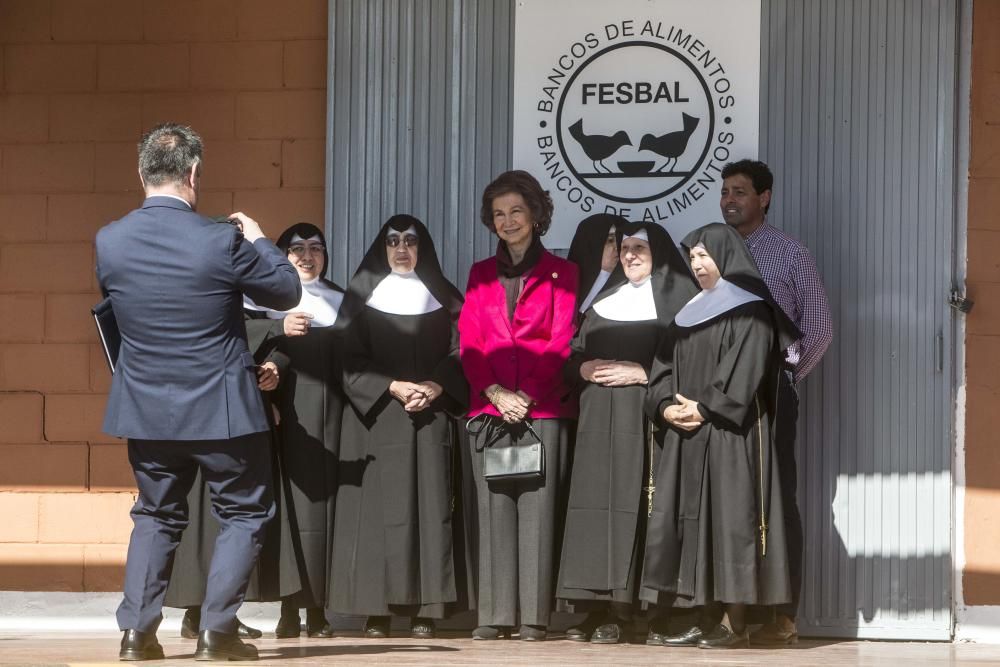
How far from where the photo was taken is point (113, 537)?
671 centimetres

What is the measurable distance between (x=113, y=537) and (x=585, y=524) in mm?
2183

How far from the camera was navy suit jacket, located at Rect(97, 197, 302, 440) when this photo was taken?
15.1 ft

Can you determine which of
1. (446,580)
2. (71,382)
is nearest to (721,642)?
(446,580)

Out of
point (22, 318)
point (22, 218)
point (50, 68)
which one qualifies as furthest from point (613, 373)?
→ point (50, 68)

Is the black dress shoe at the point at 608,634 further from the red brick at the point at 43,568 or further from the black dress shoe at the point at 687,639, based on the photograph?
the red brick at the point at 43,568

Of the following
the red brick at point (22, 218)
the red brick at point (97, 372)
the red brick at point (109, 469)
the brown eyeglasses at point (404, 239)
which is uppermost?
the red brick at point (22, 218)

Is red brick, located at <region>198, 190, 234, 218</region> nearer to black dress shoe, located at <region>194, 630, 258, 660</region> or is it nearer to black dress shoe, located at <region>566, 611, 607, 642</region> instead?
Answer: black dress shoe, located at <region>566, 611, 607, 642</region>

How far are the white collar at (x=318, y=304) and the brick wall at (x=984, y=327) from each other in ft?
8.29

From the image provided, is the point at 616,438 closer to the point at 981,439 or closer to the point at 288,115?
the point at 981,439

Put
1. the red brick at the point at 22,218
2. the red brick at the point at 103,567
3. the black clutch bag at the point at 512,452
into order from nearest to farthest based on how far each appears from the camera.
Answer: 1. the black clutch bag at the point at 512,452
2. the red brick at the point at 103,567
3. the red brick at the point at 22,218

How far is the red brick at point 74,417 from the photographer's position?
6773mm

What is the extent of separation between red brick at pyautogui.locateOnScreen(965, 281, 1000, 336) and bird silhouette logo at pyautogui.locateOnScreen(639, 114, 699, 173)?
128cm

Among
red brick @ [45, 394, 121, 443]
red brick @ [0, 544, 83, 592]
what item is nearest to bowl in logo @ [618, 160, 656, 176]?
red brick @ [45, 394, 121, 443]

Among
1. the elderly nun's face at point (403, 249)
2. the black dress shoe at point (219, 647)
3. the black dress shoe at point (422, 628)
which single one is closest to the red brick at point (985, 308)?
the elderly nun's face at point (403, 249)
